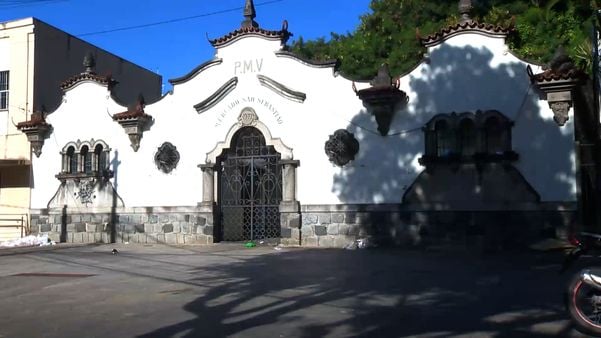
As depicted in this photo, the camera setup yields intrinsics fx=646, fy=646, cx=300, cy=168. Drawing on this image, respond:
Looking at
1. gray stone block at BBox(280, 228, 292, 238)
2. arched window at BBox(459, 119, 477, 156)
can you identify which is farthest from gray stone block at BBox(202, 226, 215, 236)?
arched window at BBox(459, 119, 477, 156)

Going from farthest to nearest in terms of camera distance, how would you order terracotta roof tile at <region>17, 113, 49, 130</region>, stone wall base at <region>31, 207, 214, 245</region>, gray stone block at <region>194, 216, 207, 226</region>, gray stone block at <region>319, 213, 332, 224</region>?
1. terracotta roof tile at <region>17, 113, 49, 130</region>
2. stone wall base at <region>31, 207, 214, 245</region>
3. gray stone block at <region>194, 216, 207, 226</region>
4. gray stone block at <region>319, 213, 332, 224</region>

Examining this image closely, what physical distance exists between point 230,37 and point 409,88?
5.44 m

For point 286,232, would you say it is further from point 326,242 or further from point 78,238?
point 78,238

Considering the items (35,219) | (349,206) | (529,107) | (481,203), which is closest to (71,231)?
(35,219)

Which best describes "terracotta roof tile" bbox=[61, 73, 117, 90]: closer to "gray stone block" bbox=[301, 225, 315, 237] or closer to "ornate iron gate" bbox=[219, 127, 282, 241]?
"ornate iron gate" bbox=[219, 127, 282, 241]

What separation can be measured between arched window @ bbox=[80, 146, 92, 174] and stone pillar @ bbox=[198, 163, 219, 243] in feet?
14.2

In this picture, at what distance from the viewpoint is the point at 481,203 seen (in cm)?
1506

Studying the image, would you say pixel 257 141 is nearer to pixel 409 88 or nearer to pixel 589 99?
pixel 409 88

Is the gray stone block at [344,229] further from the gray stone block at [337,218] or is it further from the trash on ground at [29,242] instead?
the trash on ground at [29,242]

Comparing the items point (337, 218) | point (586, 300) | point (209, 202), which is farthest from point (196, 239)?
point (586, 300)

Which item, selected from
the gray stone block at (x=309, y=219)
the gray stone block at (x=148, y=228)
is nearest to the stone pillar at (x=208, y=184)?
the gray stone block at (x=148, y=228)

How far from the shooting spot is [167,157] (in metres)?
18.9

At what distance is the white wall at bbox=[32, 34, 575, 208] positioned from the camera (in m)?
14.7

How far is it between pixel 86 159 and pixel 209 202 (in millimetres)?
5149
